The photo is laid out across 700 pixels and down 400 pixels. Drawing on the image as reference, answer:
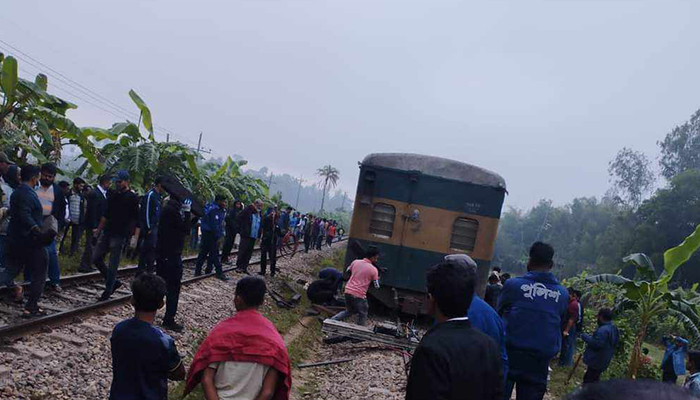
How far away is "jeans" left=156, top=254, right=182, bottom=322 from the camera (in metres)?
6.87

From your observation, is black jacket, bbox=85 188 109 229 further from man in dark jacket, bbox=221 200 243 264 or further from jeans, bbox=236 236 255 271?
man in dark jacket, bbox=221 200 243 264

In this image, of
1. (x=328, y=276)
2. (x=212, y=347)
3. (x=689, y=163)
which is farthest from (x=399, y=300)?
(x=689, y=163)

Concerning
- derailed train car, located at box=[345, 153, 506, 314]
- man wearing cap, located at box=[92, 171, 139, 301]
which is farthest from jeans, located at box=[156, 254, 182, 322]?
derailed train car, located at box=[345, 153, 506, 314]

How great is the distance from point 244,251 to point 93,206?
3.89 meters

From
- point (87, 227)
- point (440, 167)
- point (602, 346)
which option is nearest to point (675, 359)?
point (602, 346)

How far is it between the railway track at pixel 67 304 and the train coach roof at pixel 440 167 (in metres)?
4.59

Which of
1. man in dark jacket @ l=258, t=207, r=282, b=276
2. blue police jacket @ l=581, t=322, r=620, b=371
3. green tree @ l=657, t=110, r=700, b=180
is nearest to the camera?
blue police jacket @ l=581, t=322, r=620, b=371

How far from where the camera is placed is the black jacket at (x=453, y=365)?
2412 millimetres

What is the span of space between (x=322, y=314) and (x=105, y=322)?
541cm

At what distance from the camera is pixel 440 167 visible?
409 inches

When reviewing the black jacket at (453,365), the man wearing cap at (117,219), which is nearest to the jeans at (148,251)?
the man wearing cap at (117,219)

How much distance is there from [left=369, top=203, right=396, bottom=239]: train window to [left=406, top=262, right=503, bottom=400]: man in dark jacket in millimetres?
7588

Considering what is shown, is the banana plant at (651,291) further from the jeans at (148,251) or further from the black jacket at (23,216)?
the black jacket at (23,216)

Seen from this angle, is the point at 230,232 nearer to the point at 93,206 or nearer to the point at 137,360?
the point at 93,206
